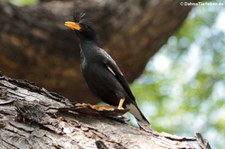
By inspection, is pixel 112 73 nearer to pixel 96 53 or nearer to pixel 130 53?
pixel 96 53

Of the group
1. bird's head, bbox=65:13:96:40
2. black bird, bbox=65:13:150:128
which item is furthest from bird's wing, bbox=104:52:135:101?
bird's head, bbox=65:13:96:40

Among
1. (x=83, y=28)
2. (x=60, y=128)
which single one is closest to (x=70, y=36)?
(x=83, y=28)

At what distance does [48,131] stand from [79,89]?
12.9ft

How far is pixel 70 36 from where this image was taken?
717cm

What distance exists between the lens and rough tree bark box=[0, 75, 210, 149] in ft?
11.2

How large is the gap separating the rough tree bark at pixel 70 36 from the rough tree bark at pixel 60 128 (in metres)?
2.88

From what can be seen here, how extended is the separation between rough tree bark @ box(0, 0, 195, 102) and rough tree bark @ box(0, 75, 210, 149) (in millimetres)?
2879

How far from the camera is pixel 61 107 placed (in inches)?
149

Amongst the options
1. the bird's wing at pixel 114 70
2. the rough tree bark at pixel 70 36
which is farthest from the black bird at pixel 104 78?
the rough tree bark at pixel 70 36

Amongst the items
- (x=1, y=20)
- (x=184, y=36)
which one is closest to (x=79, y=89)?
(x=1, y=20)

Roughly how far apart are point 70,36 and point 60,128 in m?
3.71

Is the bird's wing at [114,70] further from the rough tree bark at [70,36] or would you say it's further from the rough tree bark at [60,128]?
the rough tree bark at [70,36]

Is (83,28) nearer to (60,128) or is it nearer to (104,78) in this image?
(104,78)

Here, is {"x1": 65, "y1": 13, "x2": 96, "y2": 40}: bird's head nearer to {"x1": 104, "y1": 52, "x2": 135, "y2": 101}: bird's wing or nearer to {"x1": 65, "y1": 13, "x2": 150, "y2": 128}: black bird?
{"x1": 65, "y1": 13, "x2": 150, "y2": 128}: black bird
